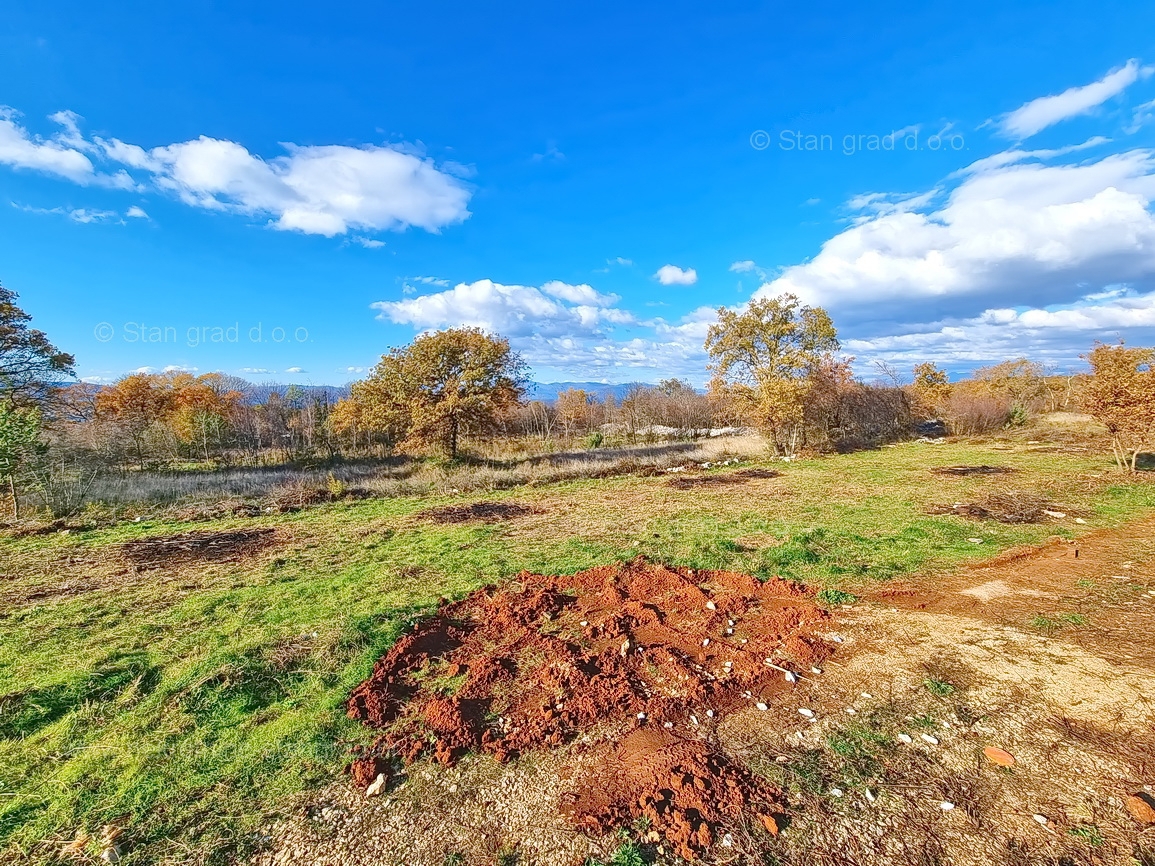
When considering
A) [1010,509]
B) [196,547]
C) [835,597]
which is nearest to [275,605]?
[196,547]

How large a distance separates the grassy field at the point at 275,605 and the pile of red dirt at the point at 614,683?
52 centimetres

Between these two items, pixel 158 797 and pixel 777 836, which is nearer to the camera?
pixel 777 836

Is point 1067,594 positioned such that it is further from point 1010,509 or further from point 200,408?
point 200,408

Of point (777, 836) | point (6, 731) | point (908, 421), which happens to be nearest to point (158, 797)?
point (6, 731)

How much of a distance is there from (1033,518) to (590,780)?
36.2 ft

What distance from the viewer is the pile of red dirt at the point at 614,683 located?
3051 mm

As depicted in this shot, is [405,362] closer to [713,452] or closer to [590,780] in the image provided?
[713,452]

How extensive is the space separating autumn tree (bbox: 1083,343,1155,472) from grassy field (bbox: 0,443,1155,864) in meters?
1.24

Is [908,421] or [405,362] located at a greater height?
[405,362]

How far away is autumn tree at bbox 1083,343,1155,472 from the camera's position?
12.5 meters

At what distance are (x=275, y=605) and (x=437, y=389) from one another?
15.1m

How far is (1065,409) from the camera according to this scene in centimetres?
2933

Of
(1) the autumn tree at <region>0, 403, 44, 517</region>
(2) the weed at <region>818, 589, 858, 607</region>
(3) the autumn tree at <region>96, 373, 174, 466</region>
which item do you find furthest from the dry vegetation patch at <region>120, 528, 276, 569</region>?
(3) the autumn tree at <region>96, 373, 174, 466</region>

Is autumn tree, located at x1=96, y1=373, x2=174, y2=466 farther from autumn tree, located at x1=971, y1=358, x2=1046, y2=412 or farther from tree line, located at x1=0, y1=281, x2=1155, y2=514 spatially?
autumn tree, located at x1=971, y1=358, x2=1046, y2=412
